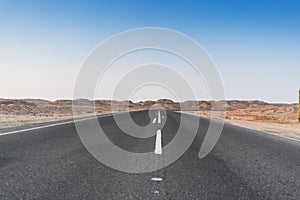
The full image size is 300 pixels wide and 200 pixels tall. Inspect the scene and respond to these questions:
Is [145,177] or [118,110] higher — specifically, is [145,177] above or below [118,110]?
below

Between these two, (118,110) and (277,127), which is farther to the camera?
(118,110)

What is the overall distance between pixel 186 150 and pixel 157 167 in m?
2.54

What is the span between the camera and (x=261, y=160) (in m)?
7.32

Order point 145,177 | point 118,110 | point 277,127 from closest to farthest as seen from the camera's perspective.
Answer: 1. point 145,177
2. point 277,127
3. point 118,110

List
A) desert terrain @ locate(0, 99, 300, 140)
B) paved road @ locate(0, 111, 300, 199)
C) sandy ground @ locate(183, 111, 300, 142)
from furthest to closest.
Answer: desert terrain @ locate(0, 99, 300, 140) → sandy ground @ locate(183, 111, 300, 142) → paved road @ locate(0, 111, 300, 199)

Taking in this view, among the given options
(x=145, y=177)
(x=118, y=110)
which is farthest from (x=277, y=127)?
(x=118, y=110)

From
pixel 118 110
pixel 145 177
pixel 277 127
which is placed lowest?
pixel 145 177

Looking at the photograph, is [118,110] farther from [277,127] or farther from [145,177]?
[145,177]

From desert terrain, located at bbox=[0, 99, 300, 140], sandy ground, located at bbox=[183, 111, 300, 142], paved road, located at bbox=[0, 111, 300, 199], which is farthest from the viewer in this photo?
desert terrain, located at bbox=[0, 99, 300, 140]

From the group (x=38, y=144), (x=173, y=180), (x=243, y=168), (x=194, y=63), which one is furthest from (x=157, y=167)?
(x=194, y=63)

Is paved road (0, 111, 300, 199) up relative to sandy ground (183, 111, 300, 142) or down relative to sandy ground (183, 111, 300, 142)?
down

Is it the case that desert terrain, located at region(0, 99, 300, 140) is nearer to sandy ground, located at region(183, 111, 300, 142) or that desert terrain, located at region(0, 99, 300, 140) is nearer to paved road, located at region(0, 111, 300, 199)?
sandy ground, located at region(183, 111, 300, 142)

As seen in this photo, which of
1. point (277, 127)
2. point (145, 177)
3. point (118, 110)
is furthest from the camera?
point (118, 110)

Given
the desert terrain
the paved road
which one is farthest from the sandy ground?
the paved road
